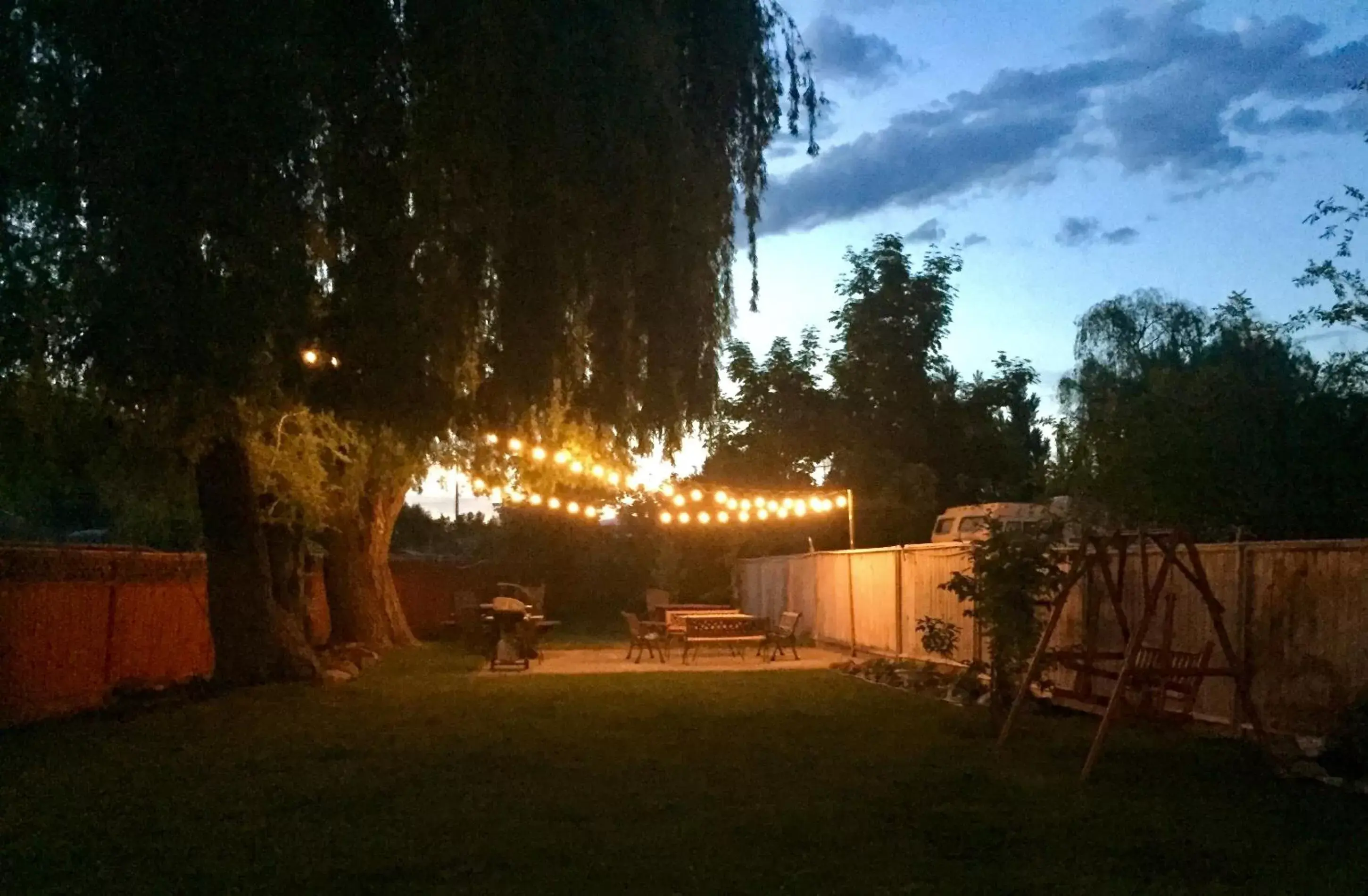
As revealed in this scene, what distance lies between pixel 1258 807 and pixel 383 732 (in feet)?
24.8

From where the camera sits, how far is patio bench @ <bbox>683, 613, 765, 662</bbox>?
20.4 meters

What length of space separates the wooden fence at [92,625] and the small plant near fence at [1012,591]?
9086 mm

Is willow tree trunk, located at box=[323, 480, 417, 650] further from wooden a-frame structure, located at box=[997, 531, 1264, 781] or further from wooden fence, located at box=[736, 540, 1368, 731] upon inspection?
wooden a-frame structure, located at box=[997, 531, 1264, 781]

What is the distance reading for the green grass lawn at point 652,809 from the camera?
6.44 m

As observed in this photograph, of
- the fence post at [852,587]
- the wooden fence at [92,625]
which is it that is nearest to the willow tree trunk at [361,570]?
the wooden fence at [92,625]

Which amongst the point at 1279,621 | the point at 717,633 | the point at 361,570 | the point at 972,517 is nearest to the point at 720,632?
the point at 717,633

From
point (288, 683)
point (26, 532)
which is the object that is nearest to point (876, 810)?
point (288, 683)

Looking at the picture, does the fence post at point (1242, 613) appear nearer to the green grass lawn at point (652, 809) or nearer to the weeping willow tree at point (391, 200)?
the green grass lawn at point (652, 809)

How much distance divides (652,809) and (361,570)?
671 inches

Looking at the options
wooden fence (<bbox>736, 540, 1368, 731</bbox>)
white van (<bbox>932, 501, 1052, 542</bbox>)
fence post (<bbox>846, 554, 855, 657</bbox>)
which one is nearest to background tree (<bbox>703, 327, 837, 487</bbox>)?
white van (<bbox>932, 501, 1052, 542</bbox>)

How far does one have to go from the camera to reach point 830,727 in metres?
12.0

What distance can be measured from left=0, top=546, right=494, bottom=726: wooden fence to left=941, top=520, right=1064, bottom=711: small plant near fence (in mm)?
9086

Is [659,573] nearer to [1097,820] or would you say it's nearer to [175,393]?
[175,393]

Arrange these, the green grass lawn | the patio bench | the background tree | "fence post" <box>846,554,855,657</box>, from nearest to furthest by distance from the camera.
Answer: the green grass lawn < the patio bench < "fence post" <box>846,554,855,657</box> < the background tree
